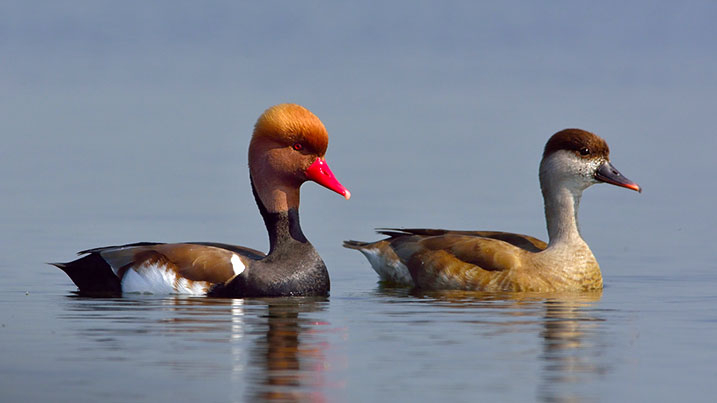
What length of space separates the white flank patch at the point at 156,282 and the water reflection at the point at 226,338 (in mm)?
186

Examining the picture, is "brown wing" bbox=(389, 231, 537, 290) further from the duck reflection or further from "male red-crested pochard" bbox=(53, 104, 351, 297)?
the duck reflection

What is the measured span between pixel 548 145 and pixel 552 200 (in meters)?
0.49

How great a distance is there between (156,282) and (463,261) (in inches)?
107

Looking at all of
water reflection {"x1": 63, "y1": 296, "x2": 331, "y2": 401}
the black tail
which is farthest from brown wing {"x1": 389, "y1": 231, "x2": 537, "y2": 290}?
the black tail

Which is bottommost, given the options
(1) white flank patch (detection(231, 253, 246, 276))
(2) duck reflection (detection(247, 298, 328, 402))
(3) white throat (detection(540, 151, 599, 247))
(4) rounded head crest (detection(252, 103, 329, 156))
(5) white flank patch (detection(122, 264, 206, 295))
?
(2) duck reflection (detection(247, 298, 328, 402))

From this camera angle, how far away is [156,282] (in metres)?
11.4

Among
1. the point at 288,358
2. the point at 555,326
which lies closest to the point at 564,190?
the point at 555,326

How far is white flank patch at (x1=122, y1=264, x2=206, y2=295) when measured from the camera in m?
11.3

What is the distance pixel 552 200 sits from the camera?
41.8 ft

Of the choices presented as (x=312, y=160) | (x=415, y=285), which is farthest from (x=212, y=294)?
(x=415, y=285)

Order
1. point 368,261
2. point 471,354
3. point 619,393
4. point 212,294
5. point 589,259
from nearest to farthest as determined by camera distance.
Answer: point 619,393 < point 471,354 < point 212,294 < point 589,259 < point 368,261

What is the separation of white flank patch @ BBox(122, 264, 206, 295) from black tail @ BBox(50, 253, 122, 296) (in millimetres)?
137

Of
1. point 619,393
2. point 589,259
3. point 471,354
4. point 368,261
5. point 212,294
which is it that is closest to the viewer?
point 619,393

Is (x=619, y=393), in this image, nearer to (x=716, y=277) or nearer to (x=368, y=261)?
(x=716, y=277)
